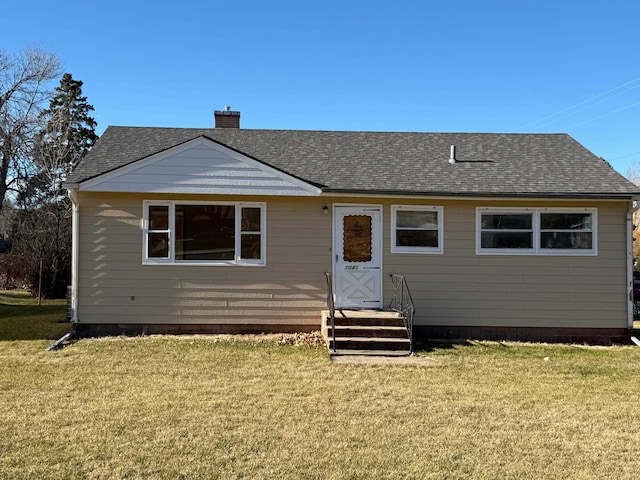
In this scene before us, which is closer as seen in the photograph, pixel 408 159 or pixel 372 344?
pixel 372 344

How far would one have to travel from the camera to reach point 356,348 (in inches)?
331

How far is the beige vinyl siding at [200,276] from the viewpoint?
9414 mm

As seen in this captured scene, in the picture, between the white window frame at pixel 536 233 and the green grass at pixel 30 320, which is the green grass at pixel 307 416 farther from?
the white window frame at pixel 536 233

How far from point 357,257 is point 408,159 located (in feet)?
9.30

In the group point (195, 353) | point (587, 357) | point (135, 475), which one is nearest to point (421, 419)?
point (135, 475)

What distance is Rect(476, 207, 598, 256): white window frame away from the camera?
9.80 meters

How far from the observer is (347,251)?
9.87m

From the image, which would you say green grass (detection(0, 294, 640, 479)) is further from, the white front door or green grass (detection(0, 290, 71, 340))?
the white front door

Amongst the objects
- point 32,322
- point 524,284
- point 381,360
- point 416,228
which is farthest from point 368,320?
point 32,322

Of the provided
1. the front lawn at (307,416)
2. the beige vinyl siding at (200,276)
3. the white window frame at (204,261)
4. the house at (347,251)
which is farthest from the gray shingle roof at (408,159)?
the front lawn at (307,416)

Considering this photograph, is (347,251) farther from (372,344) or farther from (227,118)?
(227,118)

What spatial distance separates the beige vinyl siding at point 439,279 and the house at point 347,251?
0.02 metres

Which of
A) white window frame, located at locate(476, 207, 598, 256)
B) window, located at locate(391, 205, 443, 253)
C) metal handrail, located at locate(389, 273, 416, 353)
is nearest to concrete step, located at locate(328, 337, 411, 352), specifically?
metal handrail, located at locate(389, 273, 416, 353)

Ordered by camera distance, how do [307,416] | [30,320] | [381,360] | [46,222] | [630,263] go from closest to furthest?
1. [307,416]
2. [381,360]
3. [630,263]
4. [30,320]
5. [46,222]
